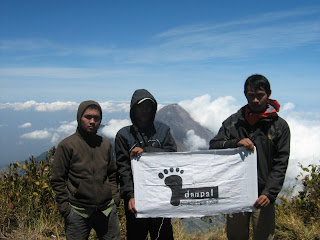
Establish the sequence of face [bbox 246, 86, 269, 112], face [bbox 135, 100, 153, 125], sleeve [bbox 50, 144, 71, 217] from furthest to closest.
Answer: face [bbox 135, 100, 153, 125], face [bbox 246, 86, 269, 112], sleeve [bbox 50, 144, 71, 217]

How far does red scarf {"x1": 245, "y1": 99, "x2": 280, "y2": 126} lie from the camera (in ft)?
11.4

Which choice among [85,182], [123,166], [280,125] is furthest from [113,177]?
[280,125]

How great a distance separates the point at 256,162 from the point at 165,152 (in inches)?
49.5

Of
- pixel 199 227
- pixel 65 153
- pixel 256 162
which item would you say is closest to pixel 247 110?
pixel 256 162

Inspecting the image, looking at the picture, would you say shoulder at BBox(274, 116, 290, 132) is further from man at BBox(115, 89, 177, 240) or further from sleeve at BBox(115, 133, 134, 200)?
sleeve at BBox(115, 133, 134, 200)

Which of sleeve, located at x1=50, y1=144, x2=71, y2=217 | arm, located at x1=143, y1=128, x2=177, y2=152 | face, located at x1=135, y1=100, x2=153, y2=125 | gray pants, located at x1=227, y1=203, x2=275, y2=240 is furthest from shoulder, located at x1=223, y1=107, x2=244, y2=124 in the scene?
sleeve, located at x1=50, y1=144, x2=71, y2=217

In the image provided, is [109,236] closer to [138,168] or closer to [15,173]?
[138,168]

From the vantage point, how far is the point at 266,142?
3.55m

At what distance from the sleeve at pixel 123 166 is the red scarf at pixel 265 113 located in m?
1.72

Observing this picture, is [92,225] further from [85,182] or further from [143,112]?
[143,112]

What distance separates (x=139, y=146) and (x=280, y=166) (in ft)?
6.21

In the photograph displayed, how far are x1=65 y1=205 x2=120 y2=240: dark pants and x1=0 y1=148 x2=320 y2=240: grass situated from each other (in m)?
2.14

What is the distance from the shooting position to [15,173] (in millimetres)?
6477

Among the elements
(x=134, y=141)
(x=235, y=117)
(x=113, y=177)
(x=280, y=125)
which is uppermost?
(x=235, y=117)
